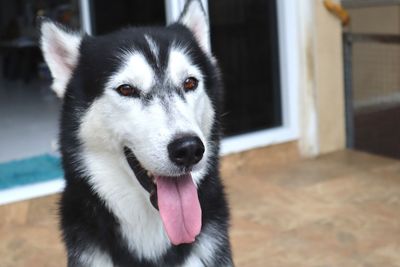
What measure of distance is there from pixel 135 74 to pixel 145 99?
8 centimetres

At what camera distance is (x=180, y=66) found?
5.54 ft

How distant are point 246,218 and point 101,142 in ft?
5.24

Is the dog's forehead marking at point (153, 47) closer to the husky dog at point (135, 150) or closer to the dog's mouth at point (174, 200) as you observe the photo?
the husky dog at point (135, 150)

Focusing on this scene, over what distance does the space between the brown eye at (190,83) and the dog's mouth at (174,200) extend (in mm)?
254

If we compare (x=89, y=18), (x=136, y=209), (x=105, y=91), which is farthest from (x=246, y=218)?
(x=89, y=18)

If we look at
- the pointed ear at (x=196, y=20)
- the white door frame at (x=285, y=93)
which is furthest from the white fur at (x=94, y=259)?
the white door frame at (x=285, y=93)

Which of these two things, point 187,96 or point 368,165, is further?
point 368,165

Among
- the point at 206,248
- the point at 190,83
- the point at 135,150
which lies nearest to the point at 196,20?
the point at 190,83

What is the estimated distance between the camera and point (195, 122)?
1.61 meters

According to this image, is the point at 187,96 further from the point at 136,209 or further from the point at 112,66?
the point at 136,209

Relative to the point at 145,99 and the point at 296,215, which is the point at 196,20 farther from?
the point at 296,215

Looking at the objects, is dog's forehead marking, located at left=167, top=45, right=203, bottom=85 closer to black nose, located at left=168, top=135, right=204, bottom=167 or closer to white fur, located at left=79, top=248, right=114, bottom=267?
black nose, located at left=168, top=135, right=204, bottom=167

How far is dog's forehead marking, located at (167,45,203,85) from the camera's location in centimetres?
168

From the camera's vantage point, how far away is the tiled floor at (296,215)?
2.71 m
